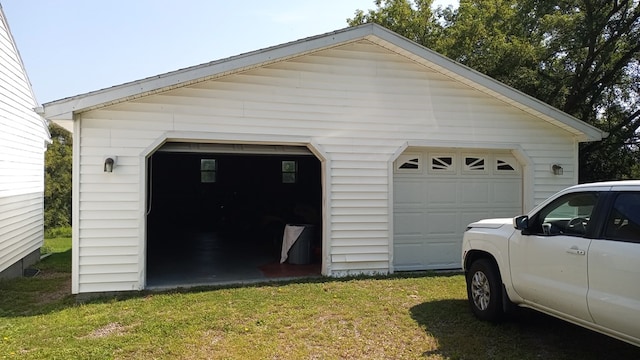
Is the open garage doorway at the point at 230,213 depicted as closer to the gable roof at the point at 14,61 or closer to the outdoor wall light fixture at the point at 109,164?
the outdoor wall light fixture at the point at 109,164

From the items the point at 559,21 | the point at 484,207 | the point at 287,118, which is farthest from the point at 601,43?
the point at 287,118

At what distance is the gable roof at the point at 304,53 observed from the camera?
6809mm

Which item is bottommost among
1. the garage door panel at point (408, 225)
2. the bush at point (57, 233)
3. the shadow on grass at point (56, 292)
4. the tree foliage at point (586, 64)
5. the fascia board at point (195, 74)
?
the bush at point (57, 233)

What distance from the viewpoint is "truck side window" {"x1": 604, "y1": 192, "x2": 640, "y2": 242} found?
12.2 feet

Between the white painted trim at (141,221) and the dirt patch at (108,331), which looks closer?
the dirt patch at (108,331)

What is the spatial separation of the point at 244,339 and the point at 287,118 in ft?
13.5

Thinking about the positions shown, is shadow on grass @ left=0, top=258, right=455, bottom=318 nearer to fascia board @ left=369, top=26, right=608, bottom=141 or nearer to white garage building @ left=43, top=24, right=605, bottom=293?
white garage building @ left=43, top=24, right=605, bottom=293

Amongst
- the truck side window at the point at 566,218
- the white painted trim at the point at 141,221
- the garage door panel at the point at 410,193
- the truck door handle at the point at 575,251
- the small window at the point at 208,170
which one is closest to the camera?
the truck door handle at the point at 575,251

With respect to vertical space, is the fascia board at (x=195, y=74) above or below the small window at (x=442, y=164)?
above

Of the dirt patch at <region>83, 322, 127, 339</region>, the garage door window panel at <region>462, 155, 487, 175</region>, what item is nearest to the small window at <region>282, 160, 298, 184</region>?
the garage door window panel at <region>462, 155, 487, 175</region>

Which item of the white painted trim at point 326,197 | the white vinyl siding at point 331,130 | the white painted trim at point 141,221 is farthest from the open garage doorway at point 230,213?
the white vinyl siding at point 331,130

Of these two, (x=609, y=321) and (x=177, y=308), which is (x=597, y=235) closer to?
(x=609, y=321)

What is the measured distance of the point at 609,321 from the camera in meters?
3.77

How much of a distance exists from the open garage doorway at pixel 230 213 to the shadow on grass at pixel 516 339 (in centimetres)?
347
